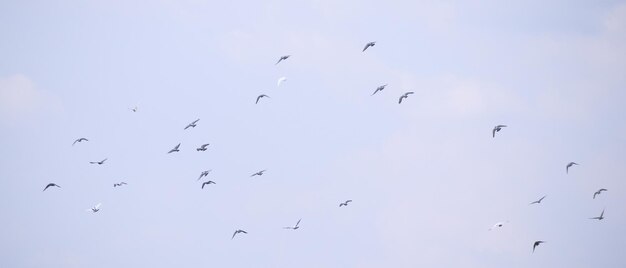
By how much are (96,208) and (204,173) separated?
12924 mm

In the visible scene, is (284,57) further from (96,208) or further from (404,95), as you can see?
(96,208)

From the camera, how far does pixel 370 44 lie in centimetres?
9900

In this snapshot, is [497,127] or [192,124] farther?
[192,124]

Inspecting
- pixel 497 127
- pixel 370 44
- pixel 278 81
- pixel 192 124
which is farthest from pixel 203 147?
pixel 497 127

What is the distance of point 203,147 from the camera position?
10506cm

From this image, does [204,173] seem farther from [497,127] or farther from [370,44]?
[497,127]

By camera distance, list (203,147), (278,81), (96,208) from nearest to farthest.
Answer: (278,81) → (203,147) → (96,208)

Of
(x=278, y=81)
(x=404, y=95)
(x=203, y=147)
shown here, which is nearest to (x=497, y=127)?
(x=404, y=95)

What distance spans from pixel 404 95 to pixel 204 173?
2321cm

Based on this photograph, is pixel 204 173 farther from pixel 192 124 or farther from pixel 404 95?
pixel 404 95

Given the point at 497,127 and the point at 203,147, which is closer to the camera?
the point at 497,127

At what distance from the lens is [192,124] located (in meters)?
105

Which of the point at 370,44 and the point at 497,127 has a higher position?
the point at 370,44

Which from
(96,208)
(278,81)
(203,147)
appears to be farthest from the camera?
(96,208)
